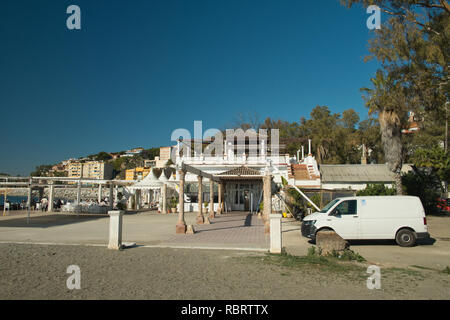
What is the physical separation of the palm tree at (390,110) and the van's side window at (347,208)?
7745 mm

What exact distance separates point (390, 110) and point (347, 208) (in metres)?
8.71

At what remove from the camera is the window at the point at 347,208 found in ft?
36.2

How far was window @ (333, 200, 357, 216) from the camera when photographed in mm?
11034

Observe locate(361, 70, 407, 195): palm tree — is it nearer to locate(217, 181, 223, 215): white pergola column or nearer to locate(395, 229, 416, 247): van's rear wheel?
locate(395, 229, 416, 247): van's rear wheel

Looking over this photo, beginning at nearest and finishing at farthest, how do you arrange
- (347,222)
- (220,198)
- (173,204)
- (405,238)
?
1. (405,238)
2. (347,222)
3. (220,198)
4. (173,204)

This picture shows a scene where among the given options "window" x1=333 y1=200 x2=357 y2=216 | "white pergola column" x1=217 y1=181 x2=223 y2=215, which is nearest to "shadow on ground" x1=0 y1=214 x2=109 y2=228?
"white pergola column" x1=217 y1=181 x2=223 y2=215

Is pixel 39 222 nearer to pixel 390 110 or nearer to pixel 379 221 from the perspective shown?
pixel 379 221

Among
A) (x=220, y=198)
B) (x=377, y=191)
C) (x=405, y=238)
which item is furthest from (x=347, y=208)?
(x=220, y=198)

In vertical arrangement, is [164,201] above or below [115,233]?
above

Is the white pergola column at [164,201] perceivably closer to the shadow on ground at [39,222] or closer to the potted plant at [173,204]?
the potted plant at [173,204]

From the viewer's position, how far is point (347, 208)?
36.5 ft
